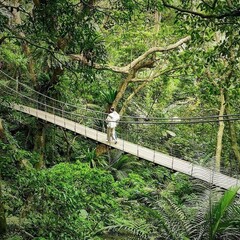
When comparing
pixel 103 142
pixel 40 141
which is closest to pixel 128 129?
pixel 103 142

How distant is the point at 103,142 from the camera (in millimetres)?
7020

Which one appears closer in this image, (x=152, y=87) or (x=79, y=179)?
(x=79, y=179)

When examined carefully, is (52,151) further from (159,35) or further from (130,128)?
(159,35)

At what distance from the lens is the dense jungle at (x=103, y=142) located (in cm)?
253

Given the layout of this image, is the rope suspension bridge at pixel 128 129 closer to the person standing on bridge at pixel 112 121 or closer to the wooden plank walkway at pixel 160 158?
the wooden plank walkway at pixel 160 158

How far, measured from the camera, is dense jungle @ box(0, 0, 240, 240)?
2527 millimetres

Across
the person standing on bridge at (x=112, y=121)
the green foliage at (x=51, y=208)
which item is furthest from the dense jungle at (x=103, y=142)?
the person standing on bridge at (x=112, y=121)

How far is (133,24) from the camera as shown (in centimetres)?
761

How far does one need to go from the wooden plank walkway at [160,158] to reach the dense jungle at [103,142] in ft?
0.41

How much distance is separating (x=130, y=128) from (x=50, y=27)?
7.08m

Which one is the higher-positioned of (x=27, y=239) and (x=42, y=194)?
(x=42, y=194)

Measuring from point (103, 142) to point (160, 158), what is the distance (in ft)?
4.32

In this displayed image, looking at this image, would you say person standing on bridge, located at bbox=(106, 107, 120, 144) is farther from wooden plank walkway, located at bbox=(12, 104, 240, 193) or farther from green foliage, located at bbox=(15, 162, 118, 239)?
green foliage, located at bbox=(15, 162, 118, 239)

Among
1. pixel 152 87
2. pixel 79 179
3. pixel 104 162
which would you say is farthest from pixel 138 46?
pixel 79 179
